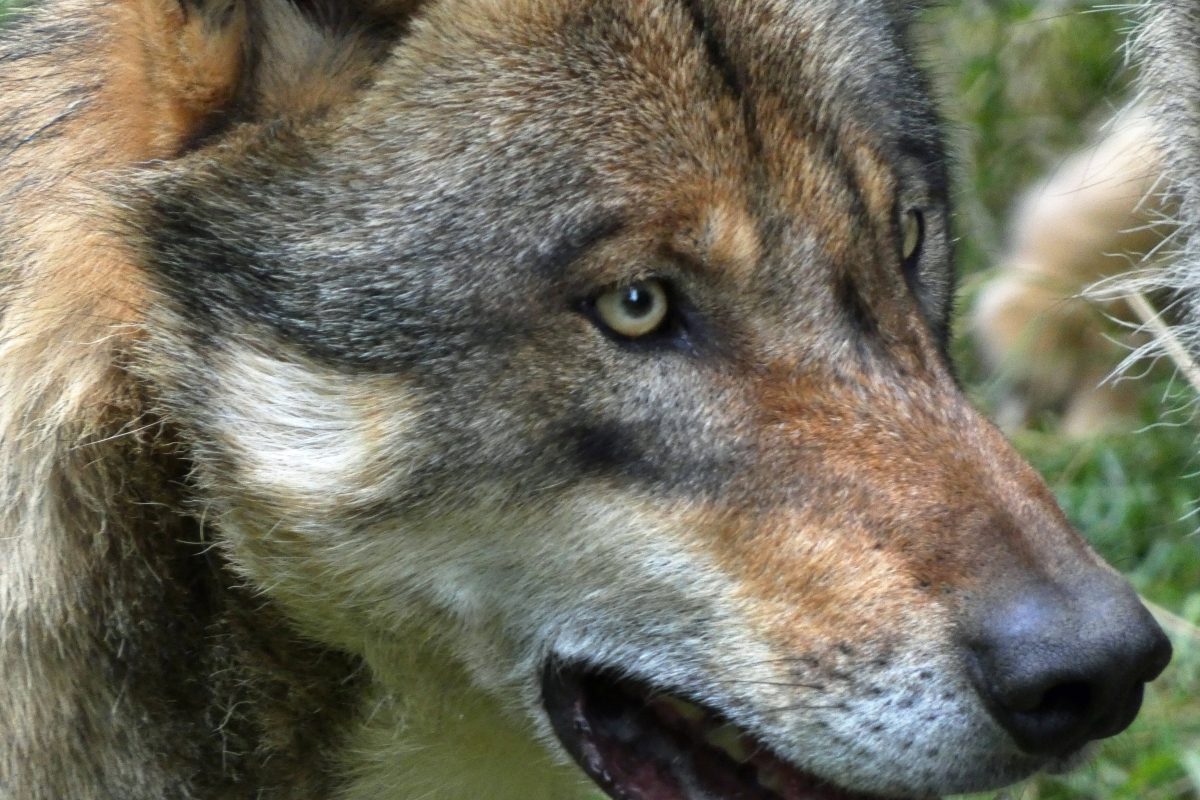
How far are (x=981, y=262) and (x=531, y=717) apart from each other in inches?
186

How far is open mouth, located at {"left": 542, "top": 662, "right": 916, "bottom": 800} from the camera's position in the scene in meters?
3.07

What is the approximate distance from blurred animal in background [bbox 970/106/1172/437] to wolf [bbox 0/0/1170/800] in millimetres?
3047

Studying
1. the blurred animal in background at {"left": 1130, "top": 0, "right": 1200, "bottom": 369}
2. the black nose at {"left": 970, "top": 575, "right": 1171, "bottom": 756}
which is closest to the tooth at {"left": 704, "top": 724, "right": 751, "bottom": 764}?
the black nose at {"left": 970, "top": 575, "right": 1171, "bottom": 756}

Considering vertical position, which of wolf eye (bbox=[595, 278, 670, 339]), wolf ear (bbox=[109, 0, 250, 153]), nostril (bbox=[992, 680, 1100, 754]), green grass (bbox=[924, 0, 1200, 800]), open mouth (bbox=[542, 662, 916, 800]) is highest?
wolf ear (bbox=[109, 0, 250, 153])

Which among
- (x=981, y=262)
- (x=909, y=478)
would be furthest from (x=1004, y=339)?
(x=909, y=478)

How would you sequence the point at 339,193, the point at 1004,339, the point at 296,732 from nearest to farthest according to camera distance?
1. the point at 339,193
2. the point at 296,732
3. the point at 1004,339

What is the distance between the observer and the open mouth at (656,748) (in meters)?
3.07

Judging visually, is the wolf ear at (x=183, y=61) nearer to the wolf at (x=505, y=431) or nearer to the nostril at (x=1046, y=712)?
the wolf at (x=505, y=431)

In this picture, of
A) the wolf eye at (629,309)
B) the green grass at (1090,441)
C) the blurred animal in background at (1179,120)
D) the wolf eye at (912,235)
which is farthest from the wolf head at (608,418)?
the blurred animal in background at (1179,120)

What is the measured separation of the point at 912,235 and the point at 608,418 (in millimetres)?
917

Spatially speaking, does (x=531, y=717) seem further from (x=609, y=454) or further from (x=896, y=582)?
(x=896, y=582)

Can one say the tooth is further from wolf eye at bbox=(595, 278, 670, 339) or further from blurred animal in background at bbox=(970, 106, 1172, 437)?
blurred animal in background at bbox=(970, 106, 1172, 437)

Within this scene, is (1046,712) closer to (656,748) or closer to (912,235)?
(656,748)

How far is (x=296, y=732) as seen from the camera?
3260mm
